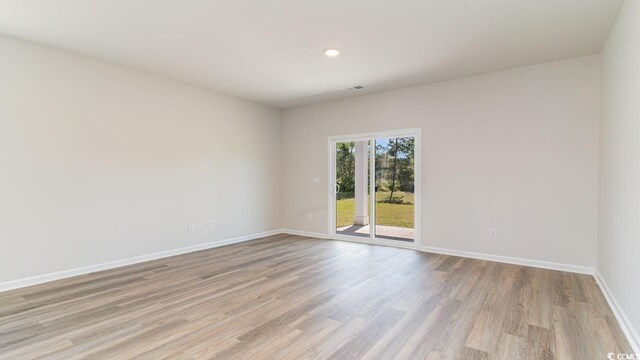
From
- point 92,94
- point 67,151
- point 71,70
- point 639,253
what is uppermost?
point 71,70

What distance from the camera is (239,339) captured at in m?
2.31

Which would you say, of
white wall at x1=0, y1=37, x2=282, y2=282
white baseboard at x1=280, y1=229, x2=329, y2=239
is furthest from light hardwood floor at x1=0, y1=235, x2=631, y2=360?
white baseboard at x1=280, y1=229, x2=329, y2=239

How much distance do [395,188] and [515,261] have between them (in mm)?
2034

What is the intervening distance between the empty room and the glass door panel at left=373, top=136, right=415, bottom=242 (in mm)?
42

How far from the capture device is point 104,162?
13.5 feet

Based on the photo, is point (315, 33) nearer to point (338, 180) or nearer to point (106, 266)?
point (338, 180)

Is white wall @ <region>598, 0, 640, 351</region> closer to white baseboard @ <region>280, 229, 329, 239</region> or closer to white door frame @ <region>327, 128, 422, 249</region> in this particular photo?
white door frame @ <region>327, 128, 422, 249</region>

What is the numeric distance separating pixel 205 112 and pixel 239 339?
158 inches

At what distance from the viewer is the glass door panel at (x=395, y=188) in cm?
535

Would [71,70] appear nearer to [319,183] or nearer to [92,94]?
[92,94]

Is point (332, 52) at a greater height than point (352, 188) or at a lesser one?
greater

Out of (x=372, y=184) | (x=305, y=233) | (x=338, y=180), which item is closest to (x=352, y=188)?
(x=338, y=180)

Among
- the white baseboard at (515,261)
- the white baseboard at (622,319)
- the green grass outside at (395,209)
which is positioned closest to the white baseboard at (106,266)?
the green grass outside at (395,209)

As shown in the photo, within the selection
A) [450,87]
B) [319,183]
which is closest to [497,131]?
[450,87]
